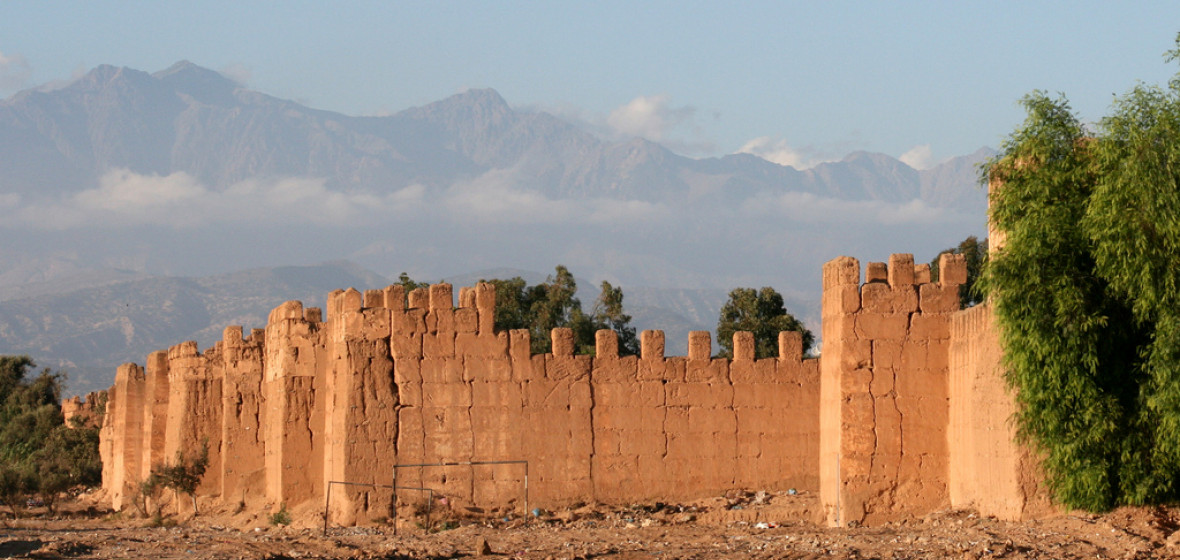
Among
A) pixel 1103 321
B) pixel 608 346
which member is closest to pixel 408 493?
pixel 608 346

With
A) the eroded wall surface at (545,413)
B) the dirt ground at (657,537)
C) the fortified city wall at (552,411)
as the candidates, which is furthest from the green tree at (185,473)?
the eroded wall surface at (545,413)

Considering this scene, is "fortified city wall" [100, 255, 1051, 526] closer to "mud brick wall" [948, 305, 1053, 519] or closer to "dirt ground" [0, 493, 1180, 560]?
"dirt ground" [0, 493, 1180, 560]

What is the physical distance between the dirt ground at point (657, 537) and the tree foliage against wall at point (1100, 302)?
68 centimetres

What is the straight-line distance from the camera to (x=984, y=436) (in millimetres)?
18984

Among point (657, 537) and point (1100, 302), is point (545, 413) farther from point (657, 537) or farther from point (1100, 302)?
point (1100, 302)

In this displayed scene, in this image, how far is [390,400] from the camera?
22.5 m

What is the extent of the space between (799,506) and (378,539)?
5956 millimetres

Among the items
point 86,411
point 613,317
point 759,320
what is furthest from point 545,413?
point 613,317

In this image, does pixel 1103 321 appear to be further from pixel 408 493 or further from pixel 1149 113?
pixel 408 493

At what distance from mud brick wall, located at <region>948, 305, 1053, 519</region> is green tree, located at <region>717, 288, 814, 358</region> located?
2104 centimetres

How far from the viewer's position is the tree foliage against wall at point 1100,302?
664 inches

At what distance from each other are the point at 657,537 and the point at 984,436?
4401 millimetres

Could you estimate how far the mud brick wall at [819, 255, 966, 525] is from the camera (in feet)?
66.7

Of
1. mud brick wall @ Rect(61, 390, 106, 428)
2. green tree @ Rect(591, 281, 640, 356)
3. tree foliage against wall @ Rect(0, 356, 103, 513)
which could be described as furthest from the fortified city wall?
green tree @ Rect(591, 281, 640, 356)
